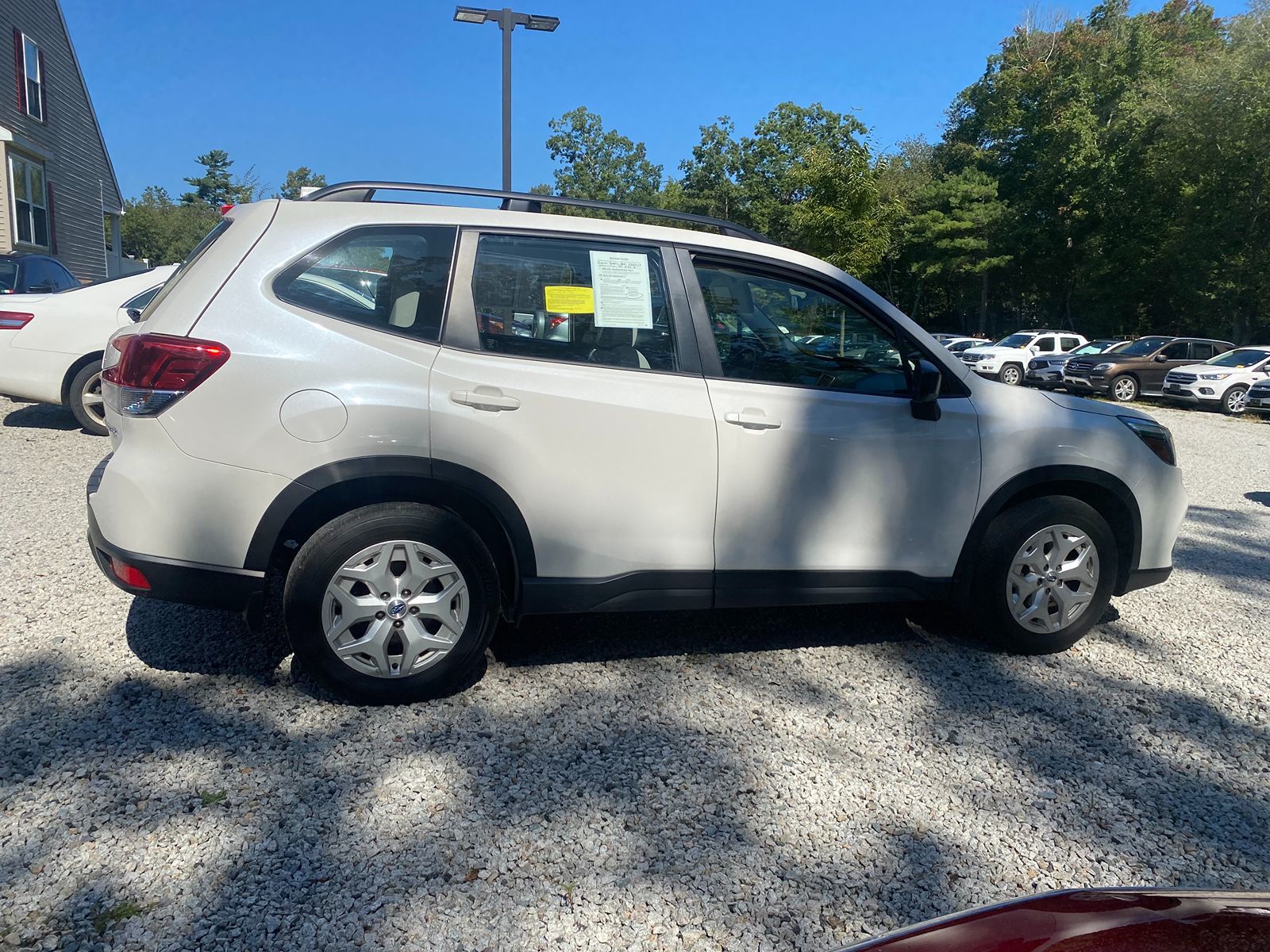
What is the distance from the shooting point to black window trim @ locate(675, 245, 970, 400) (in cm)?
379

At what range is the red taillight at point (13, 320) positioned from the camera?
8.24 metres

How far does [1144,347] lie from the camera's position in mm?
22984

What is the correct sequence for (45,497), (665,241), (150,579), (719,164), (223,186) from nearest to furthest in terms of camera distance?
(150,579) → (665,241) → (45,497) → (719,164) → (223,186)

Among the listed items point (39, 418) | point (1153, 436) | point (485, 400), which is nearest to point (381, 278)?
point (485, 400)

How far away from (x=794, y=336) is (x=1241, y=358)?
21.6m

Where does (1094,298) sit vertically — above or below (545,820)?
above

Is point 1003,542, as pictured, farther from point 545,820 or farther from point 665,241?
point 545,820

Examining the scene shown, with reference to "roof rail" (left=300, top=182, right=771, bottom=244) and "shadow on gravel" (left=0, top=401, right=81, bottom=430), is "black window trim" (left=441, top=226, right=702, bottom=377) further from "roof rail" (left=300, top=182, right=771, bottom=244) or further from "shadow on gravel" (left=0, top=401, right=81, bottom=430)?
"shadow on gravel" (left=0, top=401, right=81, bottom=430)

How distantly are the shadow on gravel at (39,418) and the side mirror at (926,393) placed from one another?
28.5 feet

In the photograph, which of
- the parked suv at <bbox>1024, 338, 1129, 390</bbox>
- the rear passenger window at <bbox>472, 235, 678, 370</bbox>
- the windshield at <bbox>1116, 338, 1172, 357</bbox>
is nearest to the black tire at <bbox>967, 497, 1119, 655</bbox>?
the rear passenger window at <bbox>472, 235, 678, 370</bbox>

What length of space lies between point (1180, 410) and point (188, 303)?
22.2 metres

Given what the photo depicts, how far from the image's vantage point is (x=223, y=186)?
325 ft

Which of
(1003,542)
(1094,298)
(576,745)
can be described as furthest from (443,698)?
(1094,298)

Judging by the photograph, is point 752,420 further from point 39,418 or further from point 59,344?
point 39,418
